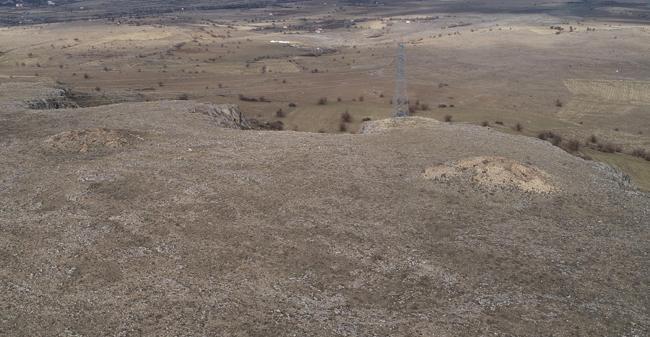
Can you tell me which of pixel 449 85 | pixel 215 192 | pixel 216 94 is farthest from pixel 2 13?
pixel 215 192

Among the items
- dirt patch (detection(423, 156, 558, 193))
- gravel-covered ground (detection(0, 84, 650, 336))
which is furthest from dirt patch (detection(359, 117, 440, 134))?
dirt patch (detection(423, 156, 558, 193))

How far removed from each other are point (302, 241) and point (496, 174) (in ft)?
31.1

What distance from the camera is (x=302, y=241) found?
60.3 ft

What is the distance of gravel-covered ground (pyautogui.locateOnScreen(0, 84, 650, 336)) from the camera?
14547mm

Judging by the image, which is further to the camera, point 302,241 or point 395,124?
point 395,124

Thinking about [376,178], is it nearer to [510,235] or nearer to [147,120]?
[510,235]

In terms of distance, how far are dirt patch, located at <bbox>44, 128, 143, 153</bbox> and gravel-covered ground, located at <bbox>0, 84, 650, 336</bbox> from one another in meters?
0.08

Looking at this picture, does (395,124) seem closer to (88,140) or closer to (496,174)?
(496,174)

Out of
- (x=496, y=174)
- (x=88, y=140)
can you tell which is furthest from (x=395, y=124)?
(x=88, y=140)

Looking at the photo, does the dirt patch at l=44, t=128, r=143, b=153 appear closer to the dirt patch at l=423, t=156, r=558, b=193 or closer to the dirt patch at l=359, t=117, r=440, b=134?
the dirt patch at l=359, t=117, r=440, b=134

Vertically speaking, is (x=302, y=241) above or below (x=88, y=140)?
below

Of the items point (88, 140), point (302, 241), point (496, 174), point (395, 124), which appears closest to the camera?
point (302, 241)

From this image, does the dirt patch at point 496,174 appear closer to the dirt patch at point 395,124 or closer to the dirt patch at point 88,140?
the dirt patch at point 395,124

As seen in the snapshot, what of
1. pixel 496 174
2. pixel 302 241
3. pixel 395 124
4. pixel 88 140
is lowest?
pixel 302 241
